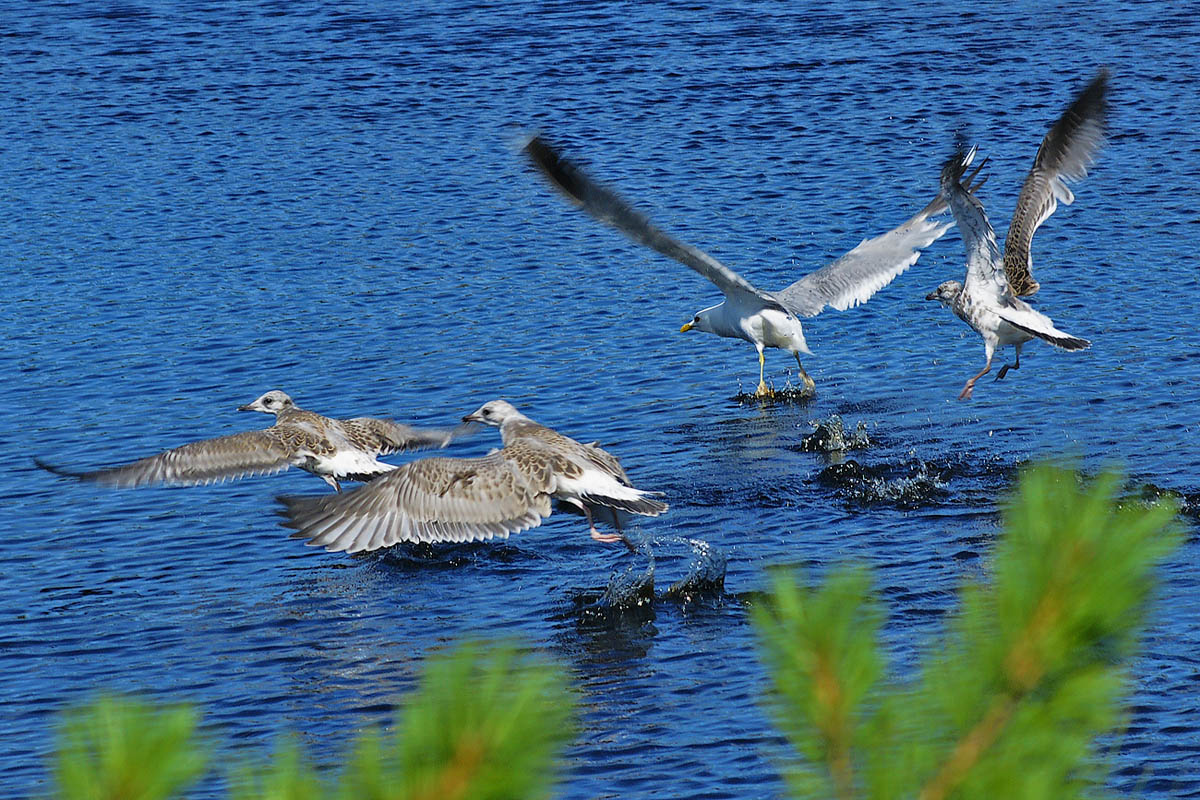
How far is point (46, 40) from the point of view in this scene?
101 feet

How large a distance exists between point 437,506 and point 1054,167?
6074 millimetres

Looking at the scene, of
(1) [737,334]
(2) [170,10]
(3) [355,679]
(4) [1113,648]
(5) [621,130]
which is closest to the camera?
(4) [1113,648]

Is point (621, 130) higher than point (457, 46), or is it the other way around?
point (457, 46)

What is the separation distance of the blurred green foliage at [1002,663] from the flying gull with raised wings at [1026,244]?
10.0 m

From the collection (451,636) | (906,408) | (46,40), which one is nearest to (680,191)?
(906,408)

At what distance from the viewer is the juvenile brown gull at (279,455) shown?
1084cm

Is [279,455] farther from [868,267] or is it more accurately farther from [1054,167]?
[868,267]

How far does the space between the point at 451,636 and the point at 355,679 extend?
2.60 feet

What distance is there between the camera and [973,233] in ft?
38.8

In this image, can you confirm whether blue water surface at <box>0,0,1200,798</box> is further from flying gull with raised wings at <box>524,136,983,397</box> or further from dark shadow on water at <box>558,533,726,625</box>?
flying gull with raised wings at <box>524,136,983,397</box>

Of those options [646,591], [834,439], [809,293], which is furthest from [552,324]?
[646,591]

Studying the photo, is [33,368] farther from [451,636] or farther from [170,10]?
[170,10]

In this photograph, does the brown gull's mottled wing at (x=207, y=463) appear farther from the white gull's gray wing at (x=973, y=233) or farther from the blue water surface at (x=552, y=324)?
the white gull's gray wing at (x=973, y=233)

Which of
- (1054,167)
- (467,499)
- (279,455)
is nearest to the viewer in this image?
(467,499)
